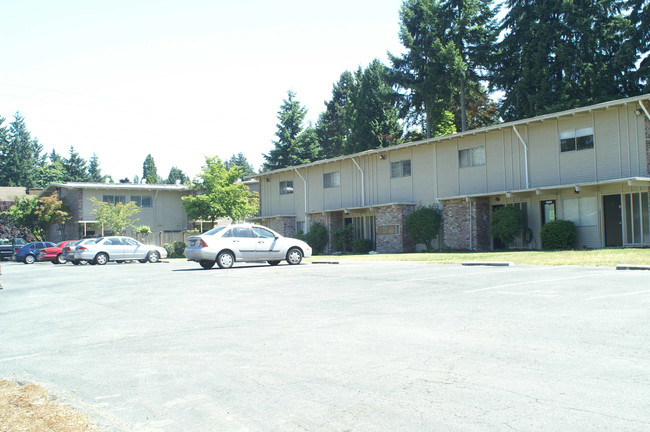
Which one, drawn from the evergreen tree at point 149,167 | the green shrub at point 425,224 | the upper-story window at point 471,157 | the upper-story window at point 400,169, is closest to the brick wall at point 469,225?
the green shrub at point 425,224

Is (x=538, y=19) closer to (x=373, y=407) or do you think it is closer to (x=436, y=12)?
(x=436, y=12)

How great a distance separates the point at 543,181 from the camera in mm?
26406

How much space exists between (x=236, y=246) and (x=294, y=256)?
102 inches

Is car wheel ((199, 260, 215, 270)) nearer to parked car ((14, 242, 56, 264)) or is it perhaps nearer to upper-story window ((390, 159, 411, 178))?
upper-story window ((390, 159, 411, 178))

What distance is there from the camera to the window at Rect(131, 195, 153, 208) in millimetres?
53531

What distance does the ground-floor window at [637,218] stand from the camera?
23.0 m

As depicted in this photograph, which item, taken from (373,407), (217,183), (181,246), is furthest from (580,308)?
(217,183)

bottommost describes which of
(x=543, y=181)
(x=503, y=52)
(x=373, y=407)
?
(x=373, y=407)

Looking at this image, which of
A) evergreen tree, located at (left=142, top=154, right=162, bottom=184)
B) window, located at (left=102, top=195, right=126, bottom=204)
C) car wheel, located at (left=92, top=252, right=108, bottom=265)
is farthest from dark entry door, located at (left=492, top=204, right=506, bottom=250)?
evergreen tree, located at (left=142, top=154, right=162, bottom=184)

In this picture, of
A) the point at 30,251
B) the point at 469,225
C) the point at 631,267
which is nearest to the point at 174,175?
the point at 30,251

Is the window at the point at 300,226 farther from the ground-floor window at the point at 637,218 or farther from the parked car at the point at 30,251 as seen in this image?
the ground-floor window at the point at 637,218

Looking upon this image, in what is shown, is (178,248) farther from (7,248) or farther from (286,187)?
(7,248)

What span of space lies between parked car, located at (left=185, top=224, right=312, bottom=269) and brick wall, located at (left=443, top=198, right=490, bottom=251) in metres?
10.9

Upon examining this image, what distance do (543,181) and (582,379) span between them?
22.8 metres
